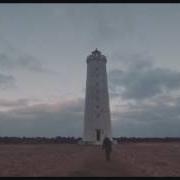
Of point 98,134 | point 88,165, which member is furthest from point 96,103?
point 88,165

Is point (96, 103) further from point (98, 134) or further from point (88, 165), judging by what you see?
point (88, 165)

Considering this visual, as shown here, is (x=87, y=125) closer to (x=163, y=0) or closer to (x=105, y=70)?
(x=105, y=70)

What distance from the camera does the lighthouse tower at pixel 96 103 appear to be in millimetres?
43969

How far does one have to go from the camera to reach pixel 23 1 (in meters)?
5.17

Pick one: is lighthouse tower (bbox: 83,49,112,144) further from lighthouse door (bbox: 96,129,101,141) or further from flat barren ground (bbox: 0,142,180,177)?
flat barren ground (bbox: 0,142,180,177)

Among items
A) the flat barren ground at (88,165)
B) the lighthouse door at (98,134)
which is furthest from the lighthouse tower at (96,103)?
the flat barren ground at (88,165)

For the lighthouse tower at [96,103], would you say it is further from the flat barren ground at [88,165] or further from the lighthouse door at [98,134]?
the flat barren ground at [88,165]

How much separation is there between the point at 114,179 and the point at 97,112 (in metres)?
33.3

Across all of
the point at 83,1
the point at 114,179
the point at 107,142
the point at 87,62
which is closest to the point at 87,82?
the point at 87,62

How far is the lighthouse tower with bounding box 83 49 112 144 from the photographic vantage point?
4397cm

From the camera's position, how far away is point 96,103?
4428 centimetres

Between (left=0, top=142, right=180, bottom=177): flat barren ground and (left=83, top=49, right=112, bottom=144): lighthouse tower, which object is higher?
(left=83, top=49, right=112, bottom=144): lighthouse tower

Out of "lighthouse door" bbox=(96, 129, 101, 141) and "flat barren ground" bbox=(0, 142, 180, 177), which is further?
"lighthouse door" bbox=(96, 129, 101, 141)

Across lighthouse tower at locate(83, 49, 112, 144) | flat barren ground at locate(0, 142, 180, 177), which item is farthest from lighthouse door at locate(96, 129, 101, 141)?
flat barren ground at locate(0, 142, 180, 177)
